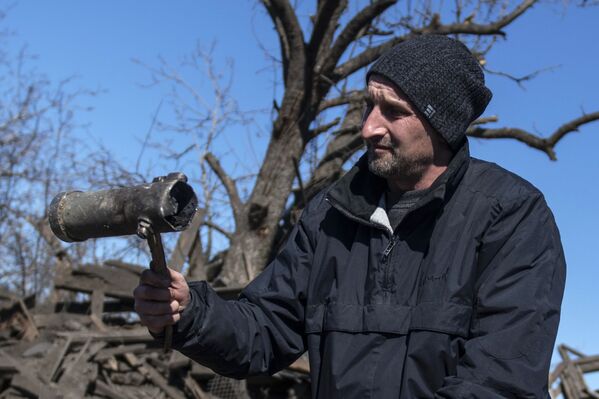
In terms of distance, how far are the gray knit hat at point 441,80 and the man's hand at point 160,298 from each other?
0.97 metres

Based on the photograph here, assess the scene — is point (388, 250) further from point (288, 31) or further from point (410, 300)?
point (288, 31)

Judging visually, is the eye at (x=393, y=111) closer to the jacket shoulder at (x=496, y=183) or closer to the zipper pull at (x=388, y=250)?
the jacket shoulder at (x=496, y=183)

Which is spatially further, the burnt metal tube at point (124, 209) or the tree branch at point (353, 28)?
the tree branch at point (353, 28)

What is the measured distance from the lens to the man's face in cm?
260

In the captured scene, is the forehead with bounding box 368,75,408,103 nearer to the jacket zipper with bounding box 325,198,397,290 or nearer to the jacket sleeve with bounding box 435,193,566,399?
the jacket zipper with bounding box 325,198,397,290

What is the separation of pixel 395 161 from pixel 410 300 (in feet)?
1.58

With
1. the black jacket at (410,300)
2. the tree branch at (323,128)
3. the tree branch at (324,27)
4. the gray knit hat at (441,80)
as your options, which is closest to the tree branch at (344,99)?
the tree branch at (323,128)

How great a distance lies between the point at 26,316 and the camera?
9.75 meters

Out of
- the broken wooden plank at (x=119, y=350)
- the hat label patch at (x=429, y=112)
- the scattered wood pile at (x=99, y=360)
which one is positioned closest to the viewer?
the hat label patch at (x=429, y=112)

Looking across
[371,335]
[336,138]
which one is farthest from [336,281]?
[336,138]

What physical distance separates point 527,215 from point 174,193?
1046mm

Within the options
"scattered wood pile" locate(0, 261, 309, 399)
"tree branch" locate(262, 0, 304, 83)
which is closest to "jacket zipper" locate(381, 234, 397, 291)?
"scattered wood pile" locate(0, 261, 309, 399)

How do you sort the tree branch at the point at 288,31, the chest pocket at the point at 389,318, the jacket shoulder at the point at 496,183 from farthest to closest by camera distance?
the tree branch at the point at 288,31, the jacket shoulder at the point at 496,183, the chest pocket at the point at 389,318

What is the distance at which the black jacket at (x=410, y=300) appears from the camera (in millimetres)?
2174
